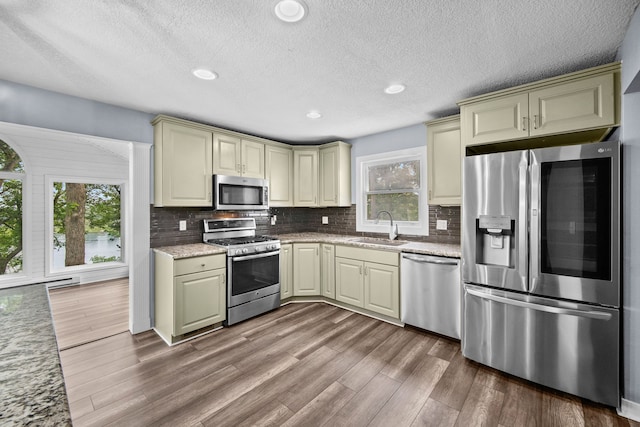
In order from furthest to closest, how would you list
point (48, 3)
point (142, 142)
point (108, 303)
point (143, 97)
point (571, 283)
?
point (108, 303) < point (142, 142) < point (143, 97) < point (571, 283) < point (48, 3)

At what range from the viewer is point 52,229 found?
4488mm

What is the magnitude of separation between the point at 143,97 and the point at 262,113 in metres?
1.12

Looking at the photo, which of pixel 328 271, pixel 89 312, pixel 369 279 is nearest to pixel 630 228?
pixel 369 279

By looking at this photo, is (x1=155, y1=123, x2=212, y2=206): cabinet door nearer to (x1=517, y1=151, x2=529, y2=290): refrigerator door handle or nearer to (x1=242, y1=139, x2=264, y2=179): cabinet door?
(x1=242, y1=139, x2=264, y2=179): cabinet door

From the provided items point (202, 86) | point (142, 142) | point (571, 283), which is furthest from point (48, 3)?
point (571, 283)

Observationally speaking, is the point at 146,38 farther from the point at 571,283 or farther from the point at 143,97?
the point at 571,283

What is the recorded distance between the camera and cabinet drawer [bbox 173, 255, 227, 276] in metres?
2.72

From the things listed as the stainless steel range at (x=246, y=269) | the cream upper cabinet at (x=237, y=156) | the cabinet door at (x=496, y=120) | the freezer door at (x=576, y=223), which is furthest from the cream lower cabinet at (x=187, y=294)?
the freezer door at (x=576, y=223)

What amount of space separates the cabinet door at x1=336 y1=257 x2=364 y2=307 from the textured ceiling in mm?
1896

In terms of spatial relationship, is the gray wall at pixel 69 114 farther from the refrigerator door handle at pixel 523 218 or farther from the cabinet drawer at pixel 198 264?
the refrigerator door handle at pixel 523 218

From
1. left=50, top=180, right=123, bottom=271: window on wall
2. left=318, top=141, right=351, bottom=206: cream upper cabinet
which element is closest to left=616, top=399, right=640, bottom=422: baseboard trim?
left=318, top=141, right=351, bottom=206: cream upper cabinet

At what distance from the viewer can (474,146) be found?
8.16 ft

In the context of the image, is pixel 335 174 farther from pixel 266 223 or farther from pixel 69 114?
pixel 69 114

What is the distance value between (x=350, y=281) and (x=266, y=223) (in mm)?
1585
